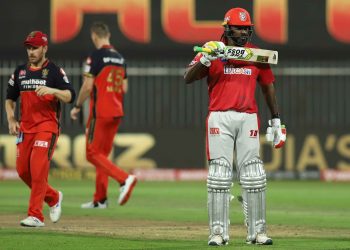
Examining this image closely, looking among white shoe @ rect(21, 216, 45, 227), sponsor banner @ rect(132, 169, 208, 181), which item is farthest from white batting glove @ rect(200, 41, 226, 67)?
sponsor banner @ rect(132, 169, 208, 181)

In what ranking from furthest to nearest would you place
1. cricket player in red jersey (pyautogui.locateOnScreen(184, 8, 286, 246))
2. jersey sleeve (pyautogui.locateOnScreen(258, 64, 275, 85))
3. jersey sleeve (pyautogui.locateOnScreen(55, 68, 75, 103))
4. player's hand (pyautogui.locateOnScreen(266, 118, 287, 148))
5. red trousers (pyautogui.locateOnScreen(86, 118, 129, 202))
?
red trousers (pyautogui.locateOnScreen(86, 118, 129, 202)) < jersey sleeve (pyautogui.locateOnScreen(55, 68, 75, 103)) < player's hand (pyautogui.locateOnScreen(266, 118, 287, 148)) < jersey sleeve (pyautogui.locateOnScreen(258, 64, 275, 85)) < cricket player in red jersey (pyautogui.locateOnScreen(184, 8, 286, 246))

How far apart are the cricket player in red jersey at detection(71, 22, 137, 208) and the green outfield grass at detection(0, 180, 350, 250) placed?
0.47 m

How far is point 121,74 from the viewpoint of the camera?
16.4 m

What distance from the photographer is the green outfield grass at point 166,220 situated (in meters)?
11.2

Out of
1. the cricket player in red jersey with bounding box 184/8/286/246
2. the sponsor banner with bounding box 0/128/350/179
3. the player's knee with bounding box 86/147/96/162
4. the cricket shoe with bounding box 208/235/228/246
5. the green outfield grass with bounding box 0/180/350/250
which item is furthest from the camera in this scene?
the sponsor banner with bounding box 0/128/350/179

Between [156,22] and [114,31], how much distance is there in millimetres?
857

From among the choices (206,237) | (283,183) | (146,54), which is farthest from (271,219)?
(146,54)

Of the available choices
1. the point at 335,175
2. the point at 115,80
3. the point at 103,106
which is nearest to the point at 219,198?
the point at 103,106

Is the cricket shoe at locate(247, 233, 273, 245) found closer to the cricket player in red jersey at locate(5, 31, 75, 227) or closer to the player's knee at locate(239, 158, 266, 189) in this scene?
the player's knee at locate(239, 158, 266, 189)

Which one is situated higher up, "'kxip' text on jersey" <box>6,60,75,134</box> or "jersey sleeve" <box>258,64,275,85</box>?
"jersey sleeve" <box>258,64,275,85</box>

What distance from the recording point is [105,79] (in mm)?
16297

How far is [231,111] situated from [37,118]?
2.74m

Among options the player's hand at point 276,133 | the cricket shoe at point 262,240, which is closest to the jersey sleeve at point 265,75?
the player's hand at point 276,133

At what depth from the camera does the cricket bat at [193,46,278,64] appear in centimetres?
1061
